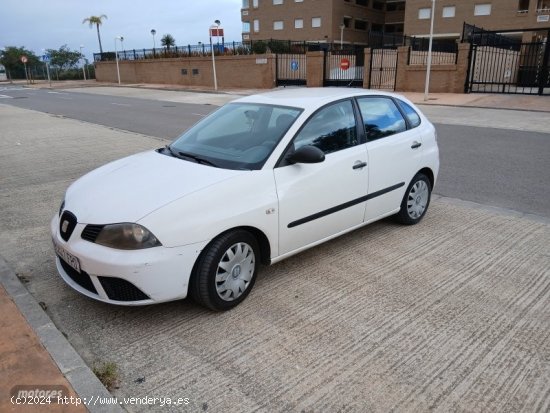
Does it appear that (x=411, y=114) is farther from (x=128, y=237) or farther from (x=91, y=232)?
(x=91, y=232)

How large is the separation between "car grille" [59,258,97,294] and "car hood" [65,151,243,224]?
15.3 inches

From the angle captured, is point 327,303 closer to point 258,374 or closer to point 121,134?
point 258,374

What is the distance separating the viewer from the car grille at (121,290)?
3193 millimetres

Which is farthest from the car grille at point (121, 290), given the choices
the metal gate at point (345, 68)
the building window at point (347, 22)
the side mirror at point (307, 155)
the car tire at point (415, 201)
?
the building window at point (347, 22)

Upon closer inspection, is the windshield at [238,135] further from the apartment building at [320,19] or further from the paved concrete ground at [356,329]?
the apartment building at [320,19]

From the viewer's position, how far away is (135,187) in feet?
11.6

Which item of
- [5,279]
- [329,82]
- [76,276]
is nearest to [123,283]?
[76,276]

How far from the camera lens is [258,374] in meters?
2.87

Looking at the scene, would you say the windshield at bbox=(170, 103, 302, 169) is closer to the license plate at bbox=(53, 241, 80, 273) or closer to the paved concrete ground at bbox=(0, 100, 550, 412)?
the paved concrete ground at bbox=(0, 100, 550, 412)

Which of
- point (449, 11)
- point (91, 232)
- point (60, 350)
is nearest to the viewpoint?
point (60, 350)

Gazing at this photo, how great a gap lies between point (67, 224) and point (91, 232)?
320 mm

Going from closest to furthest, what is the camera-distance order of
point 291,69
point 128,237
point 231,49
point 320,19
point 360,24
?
point 128,237, point 291,69, point 231,49, point 320,19, point 360,24

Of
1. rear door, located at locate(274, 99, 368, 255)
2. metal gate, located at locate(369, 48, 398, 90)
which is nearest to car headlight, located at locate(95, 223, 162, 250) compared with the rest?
rear door, located at locate(274, 99, 368, 255)

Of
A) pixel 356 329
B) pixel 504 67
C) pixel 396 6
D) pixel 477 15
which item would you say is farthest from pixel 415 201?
pixel 396 6
